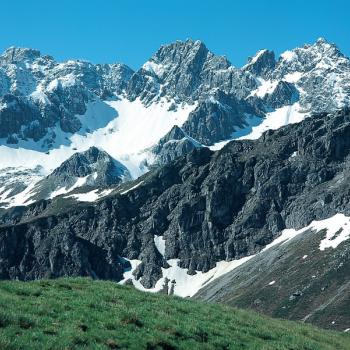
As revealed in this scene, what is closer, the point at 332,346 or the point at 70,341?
the point at 70,341

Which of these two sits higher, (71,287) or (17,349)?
(71,287)

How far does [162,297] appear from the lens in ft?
133

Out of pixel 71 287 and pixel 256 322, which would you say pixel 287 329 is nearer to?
pixel 256 322

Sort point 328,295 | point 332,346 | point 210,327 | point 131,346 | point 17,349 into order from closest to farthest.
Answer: point 17,349, point 131,346, point 210,327, point 332,346, point 328,295

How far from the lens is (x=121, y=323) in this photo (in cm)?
3036

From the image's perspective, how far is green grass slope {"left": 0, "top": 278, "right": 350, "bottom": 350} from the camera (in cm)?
2721

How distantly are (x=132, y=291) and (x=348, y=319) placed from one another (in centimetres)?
13609

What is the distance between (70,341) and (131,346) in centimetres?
286

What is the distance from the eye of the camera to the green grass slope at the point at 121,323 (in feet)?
89.3

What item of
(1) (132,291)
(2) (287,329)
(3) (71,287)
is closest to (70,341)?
(3) (71,287)

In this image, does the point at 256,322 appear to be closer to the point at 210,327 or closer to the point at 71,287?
the point at 210,327

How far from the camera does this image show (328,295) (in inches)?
7554

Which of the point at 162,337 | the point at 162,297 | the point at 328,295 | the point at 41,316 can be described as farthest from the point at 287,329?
the point at 328,295

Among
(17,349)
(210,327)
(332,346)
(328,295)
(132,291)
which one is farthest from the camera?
(328,295)
